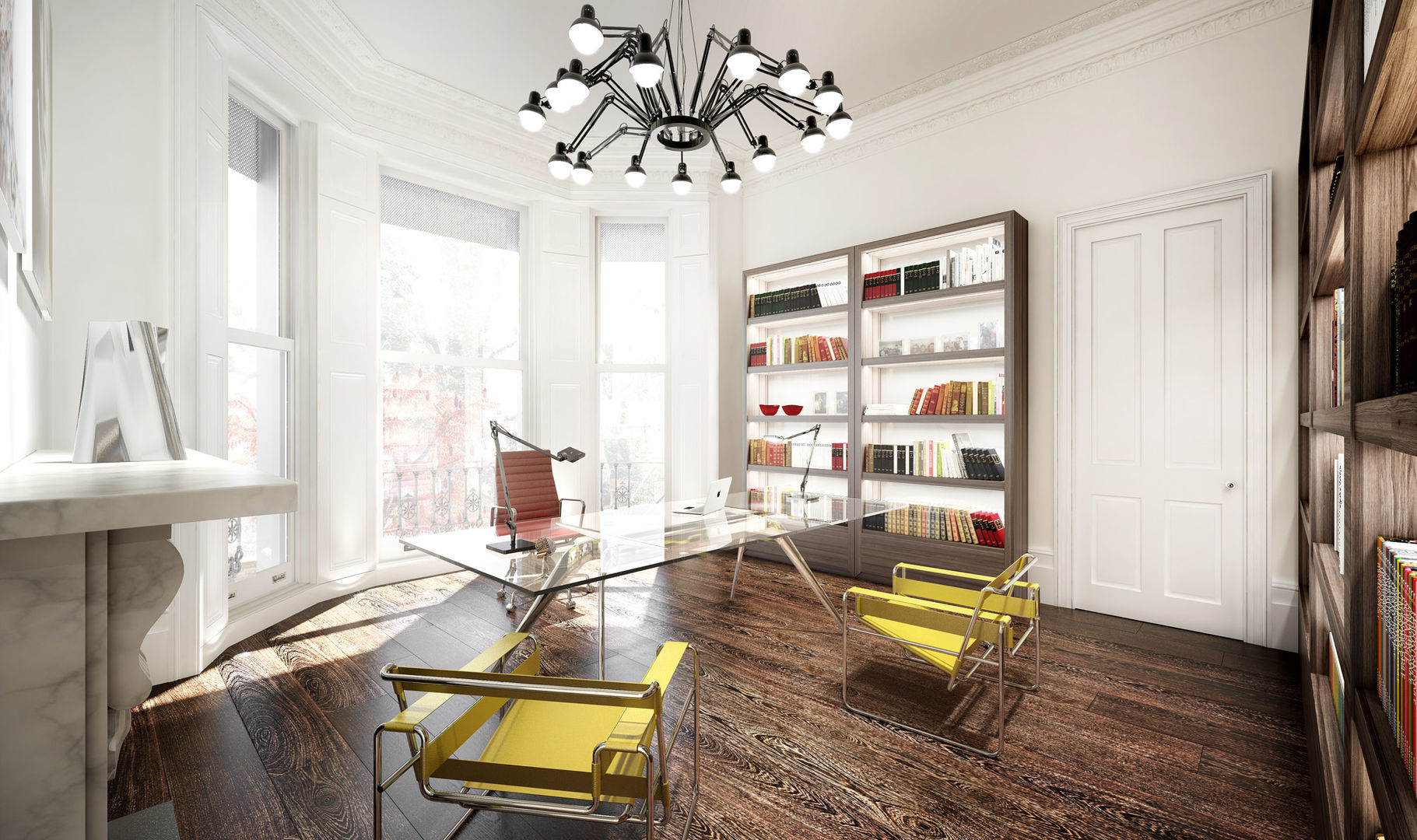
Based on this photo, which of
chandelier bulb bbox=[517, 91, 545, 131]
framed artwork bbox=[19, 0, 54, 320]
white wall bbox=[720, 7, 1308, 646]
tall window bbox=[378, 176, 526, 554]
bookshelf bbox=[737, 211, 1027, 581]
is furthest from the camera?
tall window bbox=[378, 176, 526, 554]

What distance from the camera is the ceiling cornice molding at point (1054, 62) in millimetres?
3309

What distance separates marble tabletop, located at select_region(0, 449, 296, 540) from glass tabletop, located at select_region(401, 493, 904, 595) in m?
1.22

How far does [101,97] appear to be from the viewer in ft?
7.98

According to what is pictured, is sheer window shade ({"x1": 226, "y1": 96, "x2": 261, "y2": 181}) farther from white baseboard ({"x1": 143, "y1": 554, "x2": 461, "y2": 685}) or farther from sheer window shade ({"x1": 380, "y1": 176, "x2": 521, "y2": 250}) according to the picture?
white baseboard ({"x1": 143, "y1": 554, "x2": 461, "y2": 685})

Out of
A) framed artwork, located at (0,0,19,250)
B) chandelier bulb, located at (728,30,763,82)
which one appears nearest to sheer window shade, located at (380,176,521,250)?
chandelier bulb, located at (728,30,763,82)

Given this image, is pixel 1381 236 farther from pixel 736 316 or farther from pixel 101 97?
pixel 736 316

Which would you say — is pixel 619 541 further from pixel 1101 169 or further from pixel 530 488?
pixel 1101 169

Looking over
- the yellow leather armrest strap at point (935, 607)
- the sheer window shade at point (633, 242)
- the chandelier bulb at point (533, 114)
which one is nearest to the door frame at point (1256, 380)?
the yellow leather armrest strap at point (935, 607)

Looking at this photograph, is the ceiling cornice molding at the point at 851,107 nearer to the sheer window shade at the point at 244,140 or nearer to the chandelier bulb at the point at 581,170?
the sheer window shade at the point at 244,140

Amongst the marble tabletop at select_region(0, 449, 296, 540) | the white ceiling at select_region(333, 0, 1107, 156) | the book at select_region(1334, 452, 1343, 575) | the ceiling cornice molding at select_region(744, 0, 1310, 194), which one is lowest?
the book at select_region(1334, 452, 1343, 575)

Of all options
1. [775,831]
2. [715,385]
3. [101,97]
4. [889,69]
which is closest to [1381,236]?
[775,831]

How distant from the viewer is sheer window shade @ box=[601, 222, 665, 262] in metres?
5.66

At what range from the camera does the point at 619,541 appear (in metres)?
2.52

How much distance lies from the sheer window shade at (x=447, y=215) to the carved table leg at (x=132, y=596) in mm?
4419
